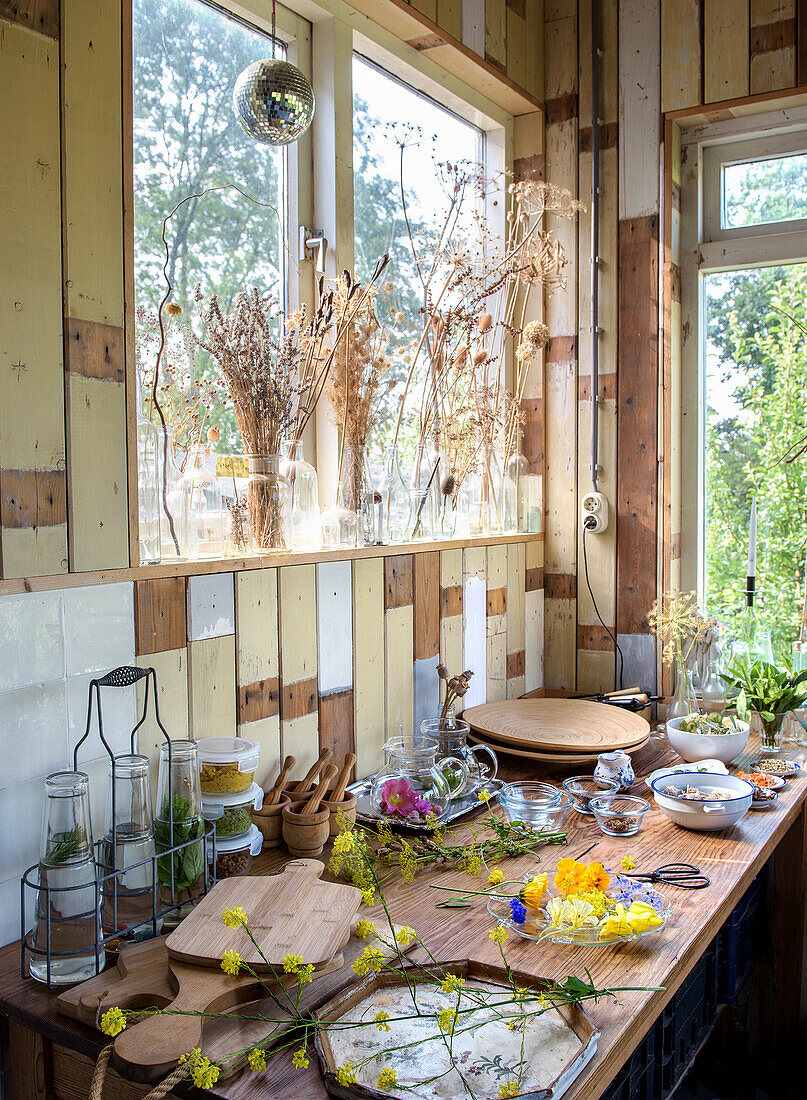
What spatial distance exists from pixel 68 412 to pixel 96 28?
0.52 m

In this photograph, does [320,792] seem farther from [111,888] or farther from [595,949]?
[595,949]

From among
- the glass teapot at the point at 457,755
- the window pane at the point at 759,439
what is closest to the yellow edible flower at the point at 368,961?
the glass teapot at the point at 457,755

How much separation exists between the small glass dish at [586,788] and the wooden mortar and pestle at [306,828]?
457 mm

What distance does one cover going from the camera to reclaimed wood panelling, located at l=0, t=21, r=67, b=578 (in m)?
1.12

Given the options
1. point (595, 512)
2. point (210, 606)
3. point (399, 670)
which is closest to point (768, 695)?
→ point (595, 512)

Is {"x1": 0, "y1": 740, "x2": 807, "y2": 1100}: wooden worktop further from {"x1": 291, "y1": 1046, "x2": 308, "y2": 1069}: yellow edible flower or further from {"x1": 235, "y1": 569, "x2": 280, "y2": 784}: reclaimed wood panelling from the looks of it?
{"x1": 235, "y1": 569, "x2": 280, "y2": 784}: reclaimed wood panelling

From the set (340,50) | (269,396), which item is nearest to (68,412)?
(269,396)

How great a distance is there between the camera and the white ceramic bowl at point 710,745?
1813mm

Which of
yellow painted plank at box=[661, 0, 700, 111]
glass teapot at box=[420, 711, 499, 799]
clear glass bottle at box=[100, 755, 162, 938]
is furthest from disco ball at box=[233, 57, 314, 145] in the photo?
yellow painted plank at box=[661, 0, 700, 111]

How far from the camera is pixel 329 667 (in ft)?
5.52

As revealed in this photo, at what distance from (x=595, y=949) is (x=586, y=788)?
0.51 meters

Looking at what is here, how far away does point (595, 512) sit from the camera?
95.7 inches

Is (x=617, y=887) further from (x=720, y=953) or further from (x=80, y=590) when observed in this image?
(x=80, y=590)

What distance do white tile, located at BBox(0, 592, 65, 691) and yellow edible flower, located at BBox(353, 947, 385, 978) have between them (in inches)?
20.5
